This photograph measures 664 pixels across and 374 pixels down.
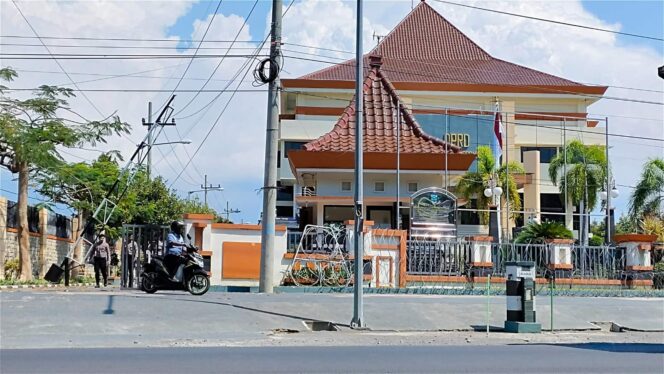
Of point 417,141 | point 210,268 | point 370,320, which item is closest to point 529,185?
point 417,141

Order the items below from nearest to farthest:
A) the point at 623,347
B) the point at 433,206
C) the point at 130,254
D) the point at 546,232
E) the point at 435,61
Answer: the point at 623,347 < the point at 130,254 < the point at 433,206 < the point at 546,232 < the point at 435,61

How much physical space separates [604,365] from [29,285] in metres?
20.8

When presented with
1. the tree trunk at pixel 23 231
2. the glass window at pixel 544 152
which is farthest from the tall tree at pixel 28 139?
the glass window at pixel 544 152

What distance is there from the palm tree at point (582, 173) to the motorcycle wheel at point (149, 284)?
31.2 m

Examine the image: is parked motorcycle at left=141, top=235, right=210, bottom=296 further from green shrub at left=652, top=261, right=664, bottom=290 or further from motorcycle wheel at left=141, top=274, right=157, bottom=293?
green shrub at left=652, top=261, right=664, bottom=290

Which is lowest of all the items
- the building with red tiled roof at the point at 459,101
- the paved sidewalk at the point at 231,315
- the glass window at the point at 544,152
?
the paved sidewalk at the point at 231,315

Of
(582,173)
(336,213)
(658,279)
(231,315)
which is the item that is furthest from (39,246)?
(582,173)

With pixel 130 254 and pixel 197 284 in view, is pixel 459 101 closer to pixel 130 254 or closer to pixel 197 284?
pixel 130 254

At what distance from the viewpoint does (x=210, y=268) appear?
24203 millimetres

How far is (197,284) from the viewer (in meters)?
20.1

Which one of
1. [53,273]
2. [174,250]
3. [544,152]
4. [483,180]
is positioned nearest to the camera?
[174,250]

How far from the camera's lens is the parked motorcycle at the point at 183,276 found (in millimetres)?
20031

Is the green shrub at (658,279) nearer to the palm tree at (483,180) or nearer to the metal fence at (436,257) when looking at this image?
the metal fence at (436,257)

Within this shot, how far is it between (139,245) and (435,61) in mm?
41947
